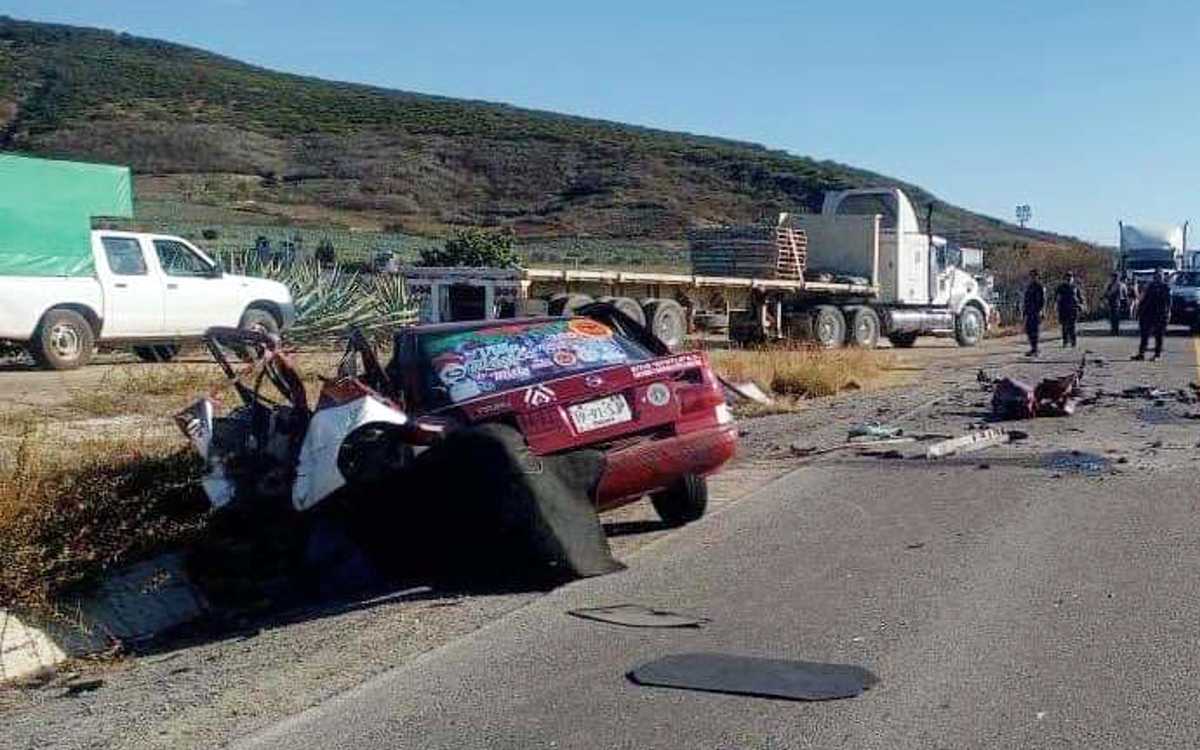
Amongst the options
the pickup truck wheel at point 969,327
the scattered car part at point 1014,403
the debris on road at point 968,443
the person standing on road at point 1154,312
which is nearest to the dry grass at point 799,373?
the scattered car part at point 1014,403

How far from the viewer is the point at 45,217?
18.9 m

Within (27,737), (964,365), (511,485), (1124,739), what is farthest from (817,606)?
(964,365)

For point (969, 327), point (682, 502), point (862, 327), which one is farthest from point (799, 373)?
point (969, 327)

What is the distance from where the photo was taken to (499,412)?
8719 mm

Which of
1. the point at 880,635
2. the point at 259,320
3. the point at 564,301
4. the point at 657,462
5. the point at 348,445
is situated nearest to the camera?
the point at 880,635

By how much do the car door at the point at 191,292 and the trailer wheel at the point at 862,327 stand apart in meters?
15.2

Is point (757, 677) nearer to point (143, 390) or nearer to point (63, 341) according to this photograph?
point (143, 390)

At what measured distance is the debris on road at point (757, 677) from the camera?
6.20m

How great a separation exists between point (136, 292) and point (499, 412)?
12263 millimetres

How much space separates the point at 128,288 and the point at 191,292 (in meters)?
0.97

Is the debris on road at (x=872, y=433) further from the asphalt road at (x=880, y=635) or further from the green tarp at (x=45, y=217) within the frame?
the green tarp at (x=45, y=217)

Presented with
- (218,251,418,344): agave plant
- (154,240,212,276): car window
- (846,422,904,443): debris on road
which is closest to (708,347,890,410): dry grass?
(846,422,904,443): debris on road

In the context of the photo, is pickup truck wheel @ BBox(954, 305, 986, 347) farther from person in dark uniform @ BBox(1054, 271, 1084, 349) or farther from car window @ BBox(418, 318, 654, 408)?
car window @ BBox(418, 318, 654, 408)

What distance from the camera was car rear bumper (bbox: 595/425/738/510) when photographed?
9.01 meters
